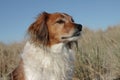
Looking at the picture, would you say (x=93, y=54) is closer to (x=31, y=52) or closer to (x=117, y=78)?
(x=117, y=78)

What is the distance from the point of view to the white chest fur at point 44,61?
7.32 m

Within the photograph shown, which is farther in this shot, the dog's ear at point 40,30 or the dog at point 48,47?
the dog's ear at point 40,30

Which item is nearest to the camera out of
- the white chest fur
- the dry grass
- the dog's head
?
the dog's head

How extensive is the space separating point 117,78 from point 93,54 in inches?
40.4

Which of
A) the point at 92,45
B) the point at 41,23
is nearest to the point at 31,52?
the point at 41,23

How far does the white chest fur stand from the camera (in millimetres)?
7324

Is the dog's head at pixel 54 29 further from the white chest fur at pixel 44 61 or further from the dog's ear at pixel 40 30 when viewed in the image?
the white chest fur at pixel 44 61

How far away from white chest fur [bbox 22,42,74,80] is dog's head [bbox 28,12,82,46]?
0.16 meters

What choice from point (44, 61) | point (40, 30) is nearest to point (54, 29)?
point (40, 30)

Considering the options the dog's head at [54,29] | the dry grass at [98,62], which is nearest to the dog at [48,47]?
the dog's head at [54,29]

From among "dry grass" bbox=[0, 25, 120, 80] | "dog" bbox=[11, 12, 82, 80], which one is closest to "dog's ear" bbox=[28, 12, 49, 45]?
"dog" bbox=[11, 12, 82, 80]

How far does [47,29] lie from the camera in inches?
296

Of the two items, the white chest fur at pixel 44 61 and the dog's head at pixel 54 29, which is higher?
the dog's head at pixel 54 29

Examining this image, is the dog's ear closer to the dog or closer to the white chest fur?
the dog
